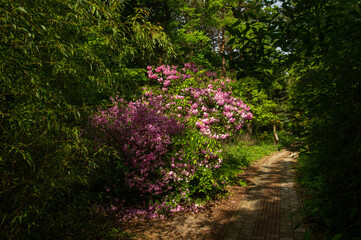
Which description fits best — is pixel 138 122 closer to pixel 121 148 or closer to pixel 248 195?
pixel 121 148

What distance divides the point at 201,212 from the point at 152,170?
4.59 feet

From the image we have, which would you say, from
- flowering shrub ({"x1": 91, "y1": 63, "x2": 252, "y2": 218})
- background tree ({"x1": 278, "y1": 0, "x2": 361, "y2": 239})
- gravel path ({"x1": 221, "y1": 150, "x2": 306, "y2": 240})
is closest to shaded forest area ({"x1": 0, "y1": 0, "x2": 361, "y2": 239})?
background tree ({"x1": 278, "y1": 0, "x2": 361, "y2": 239})

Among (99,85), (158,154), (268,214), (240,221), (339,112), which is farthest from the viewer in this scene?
(158,154)

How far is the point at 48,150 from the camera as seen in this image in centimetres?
252

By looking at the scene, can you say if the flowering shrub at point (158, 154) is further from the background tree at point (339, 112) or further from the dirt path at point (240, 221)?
the background tree at point (339, 112)

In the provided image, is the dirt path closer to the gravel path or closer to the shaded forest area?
the gravel path

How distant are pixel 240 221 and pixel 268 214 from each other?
636 mm

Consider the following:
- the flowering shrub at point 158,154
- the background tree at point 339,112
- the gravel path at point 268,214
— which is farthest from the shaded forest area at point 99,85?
the flowering shrub at point 158,154

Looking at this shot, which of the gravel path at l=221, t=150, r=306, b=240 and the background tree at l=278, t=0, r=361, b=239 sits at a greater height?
the background tree at l=278, t=0, r=361, b=239

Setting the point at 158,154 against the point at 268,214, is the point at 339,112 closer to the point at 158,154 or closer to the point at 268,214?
the point at 268,214

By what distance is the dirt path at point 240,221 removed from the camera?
3848 millimetres

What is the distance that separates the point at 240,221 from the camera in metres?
4.41

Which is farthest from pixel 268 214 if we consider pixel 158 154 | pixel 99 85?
pixel 99 85

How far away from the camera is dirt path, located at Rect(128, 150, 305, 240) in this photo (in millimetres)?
3848
